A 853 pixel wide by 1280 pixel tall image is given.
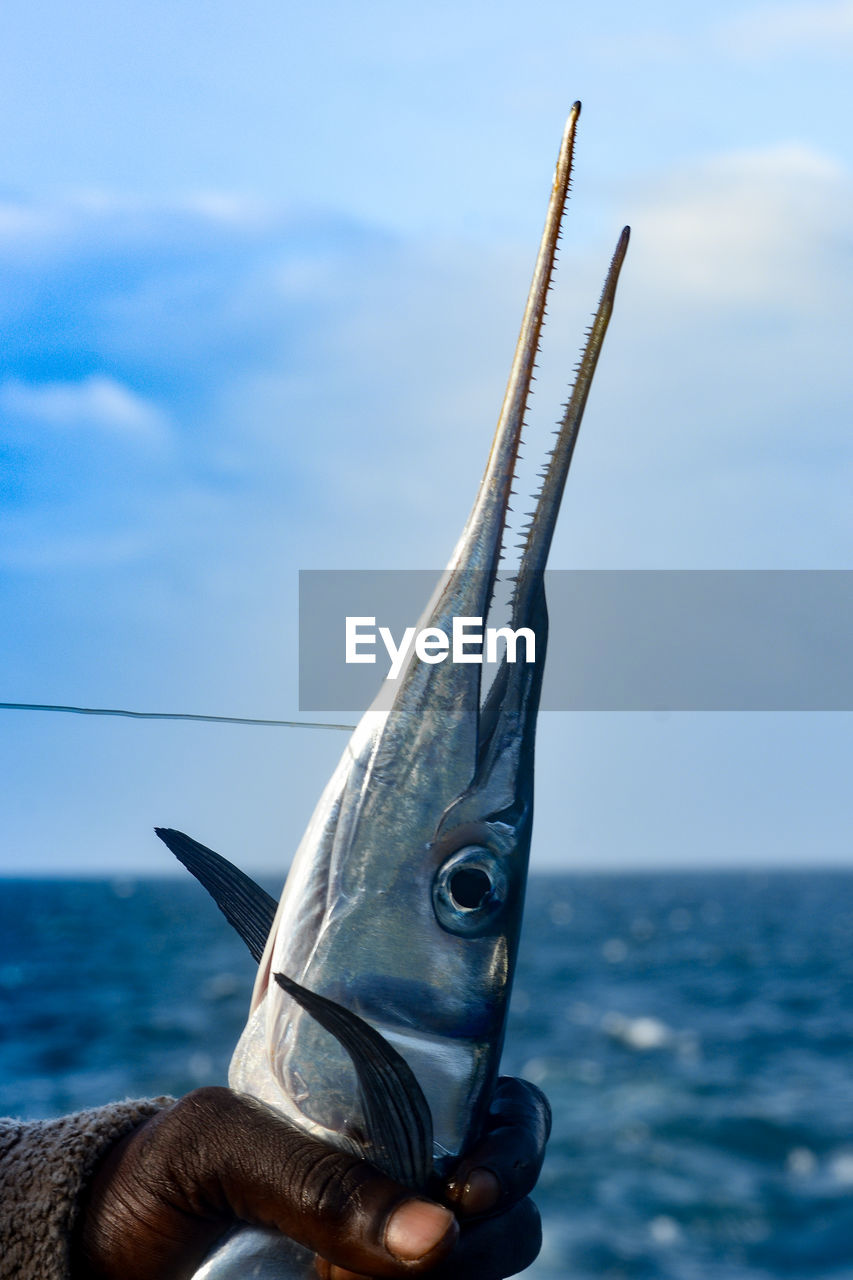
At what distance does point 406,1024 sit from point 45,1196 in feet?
2.50

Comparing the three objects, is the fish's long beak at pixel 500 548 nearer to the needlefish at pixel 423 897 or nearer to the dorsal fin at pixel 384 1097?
the needlefish at pixel 423 897

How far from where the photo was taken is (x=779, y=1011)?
5288 cm

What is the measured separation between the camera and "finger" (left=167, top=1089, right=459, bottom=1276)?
1806mm

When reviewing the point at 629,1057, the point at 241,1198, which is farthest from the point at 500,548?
the point at 629,1057

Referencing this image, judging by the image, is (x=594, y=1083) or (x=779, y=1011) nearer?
(x=594, y=1083)

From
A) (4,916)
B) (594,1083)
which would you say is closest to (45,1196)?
(594,1083)

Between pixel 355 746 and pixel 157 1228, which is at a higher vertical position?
pixel 355 746

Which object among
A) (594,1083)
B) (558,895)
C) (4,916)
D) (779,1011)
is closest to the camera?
(594,1083)

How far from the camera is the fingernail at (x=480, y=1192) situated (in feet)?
6.30

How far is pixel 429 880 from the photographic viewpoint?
1943 mm

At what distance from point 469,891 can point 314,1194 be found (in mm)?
500

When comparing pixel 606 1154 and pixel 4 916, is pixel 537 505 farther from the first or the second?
pixel 4 916

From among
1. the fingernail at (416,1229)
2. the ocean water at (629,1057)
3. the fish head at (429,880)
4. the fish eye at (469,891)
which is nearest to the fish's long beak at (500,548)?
the fish head at (429,880)

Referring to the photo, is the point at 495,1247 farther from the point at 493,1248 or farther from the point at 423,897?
the point at 423,897
